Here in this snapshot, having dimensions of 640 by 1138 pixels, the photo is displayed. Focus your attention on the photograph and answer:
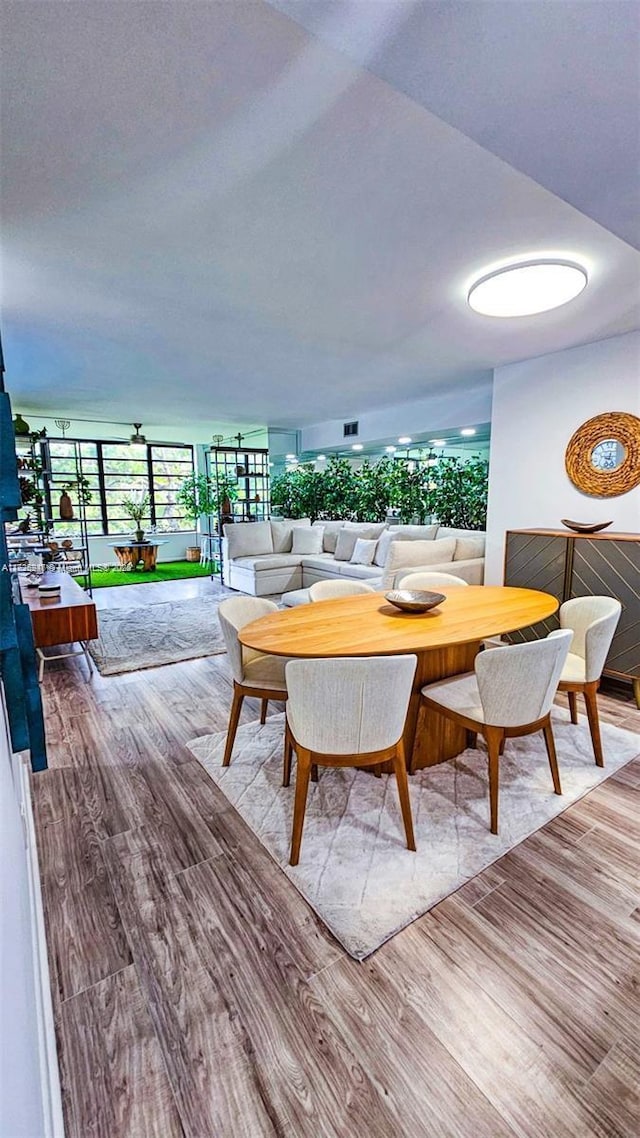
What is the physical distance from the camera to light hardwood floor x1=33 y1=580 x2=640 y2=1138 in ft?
3.65

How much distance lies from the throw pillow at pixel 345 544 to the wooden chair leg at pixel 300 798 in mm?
4723

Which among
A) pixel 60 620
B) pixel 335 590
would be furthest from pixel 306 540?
pixel 60 620

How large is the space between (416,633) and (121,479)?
8.76 meters

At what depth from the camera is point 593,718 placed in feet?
8.04

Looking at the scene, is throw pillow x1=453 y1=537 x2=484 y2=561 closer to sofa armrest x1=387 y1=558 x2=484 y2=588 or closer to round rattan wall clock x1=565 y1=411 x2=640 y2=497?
sofa armrest x1=387 y1=558 x2=484 y2=588

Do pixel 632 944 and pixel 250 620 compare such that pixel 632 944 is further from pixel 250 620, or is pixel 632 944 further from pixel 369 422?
pixel 369 422

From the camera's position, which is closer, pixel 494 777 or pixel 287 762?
pixel 494 777

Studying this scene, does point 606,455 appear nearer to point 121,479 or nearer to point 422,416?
point 422,416

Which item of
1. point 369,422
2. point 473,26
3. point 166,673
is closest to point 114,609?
point 166,673

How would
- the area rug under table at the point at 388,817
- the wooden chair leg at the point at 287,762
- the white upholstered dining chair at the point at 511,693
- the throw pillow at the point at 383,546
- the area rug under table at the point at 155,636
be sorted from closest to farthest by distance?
the area rug under table at the point at 388,817
the white upholstered dining chair at the point at 511,693
the wooden chair leg at the point at 287,762
the area rug under table at the point at 155,636
the throw pillow at the point at 383,546

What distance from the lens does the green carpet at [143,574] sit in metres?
7.74

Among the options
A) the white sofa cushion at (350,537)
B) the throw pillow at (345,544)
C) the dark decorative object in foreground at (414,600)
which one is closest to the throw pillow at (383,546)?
the white sofa cushion at (350,537)

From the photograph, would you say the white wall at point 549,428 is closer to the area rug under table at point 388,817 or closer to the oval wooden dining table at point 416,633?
the oval wooden dining table at point 416,633

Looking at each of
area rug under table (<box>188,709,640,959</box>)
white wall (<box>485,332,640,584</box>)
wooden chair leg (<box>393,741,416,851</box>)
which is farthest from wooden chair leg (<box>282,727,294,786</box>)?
white wall (<box>485,332,640,584</box>)
